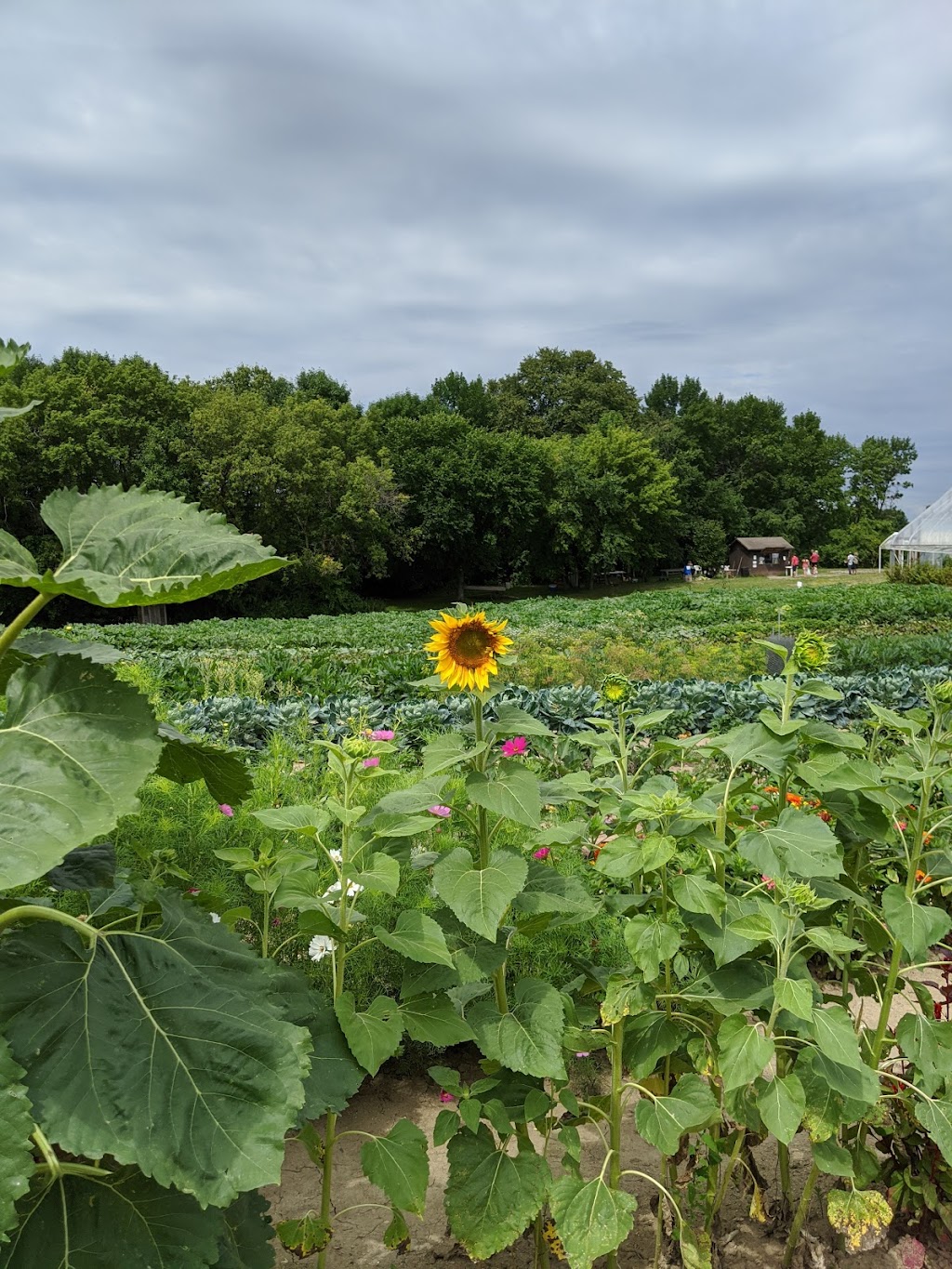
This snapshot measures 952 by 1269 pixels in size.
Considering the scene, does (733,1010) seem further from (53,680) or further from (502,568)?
(502,568)

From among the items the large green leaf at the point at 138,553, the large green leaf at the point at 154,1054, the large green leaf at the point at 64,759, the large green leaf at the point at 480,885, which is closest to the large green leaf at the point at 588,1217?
the large green leaf at the point at 480,885

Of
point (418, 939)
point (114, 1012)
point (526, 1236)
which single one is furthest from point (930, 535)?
point (114, 1012)

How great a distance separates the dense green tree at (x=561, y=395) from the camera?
195 feet

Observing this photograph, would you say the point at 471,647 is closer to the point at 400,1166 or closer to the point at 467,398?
the point at 400,1166

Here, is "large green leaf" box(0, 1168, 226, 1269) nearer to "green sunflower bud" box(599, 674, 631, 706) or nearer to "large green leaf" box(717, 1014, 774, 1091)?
"large green leaf" box(717, 1014, 774, 1091)

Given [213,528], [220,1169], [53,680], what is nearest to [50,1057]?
[220,1169]

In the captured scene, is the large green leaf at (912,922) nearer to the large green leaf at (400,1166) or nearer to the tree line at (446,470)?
the large green leaf at (400,1166)

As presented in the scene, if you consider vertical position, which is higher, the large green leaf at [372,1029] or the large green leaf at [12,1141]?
the large green leaf at [12,1141]

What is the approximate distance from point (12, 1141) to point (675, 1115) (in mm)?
1236

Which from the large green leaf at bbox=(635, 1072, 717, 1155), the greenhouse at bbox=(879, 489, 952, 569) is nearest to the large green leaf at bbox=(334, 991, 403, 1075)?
the large green leaf at bbox=(635, 1072, 717, 1155)

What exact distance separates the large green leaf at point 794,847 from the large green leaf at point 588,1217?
2.25ft

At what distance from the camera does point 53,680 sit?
114 centimetres

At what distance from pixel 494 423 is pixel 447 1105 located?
192 ft

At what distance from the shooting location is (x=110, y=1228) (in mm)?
1129
